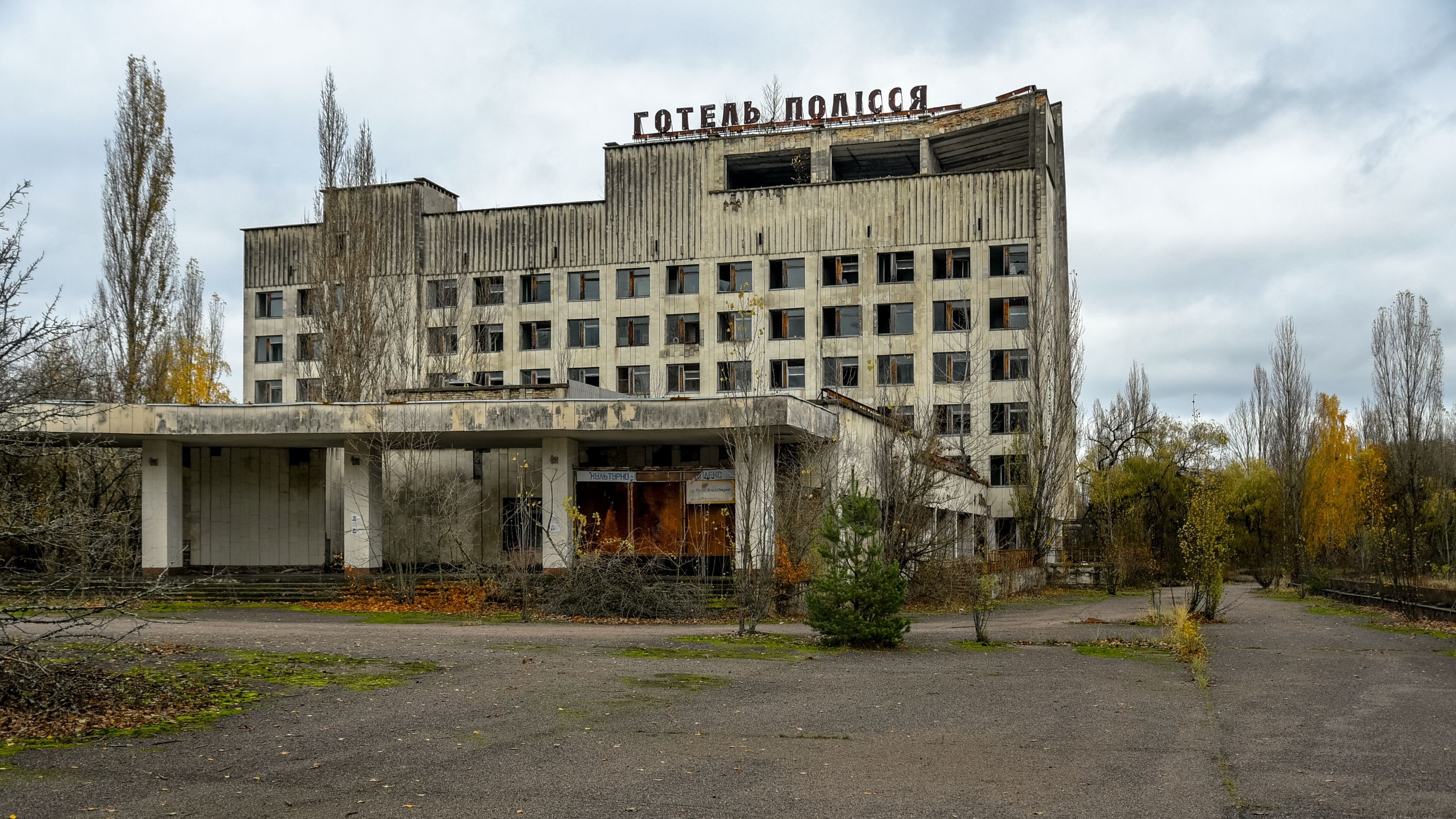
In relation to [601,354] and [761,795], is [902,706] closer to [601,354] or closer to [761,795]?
[761,795]

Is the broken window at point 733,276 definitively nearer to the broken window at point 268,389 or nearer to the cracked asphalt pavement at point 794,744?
the broken window at point 268,389

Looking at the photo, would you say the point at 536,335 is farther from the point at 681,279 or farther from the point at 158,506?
the point at 158,506

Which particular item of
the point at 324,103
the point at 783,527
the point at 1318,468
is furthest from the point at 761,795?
the point at 1318,468

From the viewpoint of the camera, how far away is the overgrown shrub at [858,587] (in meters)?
18.5

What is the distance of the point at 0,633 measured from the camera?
10.3m

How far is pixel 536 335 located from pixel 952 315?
19723mm

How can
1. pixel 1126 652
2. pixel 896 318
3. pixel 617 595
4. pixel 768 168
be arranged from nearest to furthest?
pixel 1126 652, pixel 617 595, pixel 896 318, pixel 768 168

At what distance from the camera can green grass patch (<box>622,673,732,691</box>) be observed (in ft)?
46.3

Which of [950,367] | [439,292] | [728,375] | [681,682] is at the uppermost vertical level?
[439,292]

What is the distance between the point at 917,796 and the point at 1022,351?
4584 centimetres

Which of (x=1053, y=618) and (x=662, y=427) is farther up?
(x=662, y=427)

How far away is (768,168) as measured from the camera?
57.4 metres

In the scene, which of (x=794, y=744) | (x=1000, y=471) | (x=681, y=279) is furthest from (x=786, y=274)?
(x=794, y=744)

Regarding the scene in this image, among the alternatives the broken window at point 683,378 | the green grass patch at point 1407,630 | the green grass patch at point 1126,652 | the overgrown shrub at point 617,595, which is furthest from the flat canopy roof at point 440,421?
the broken window at point 683,378
